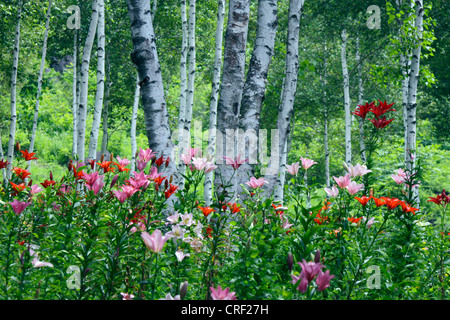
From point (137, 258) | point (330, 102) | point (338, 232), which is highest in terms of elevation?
point (330, 102)

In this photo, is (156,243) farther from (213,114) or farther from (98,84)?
(98,84)

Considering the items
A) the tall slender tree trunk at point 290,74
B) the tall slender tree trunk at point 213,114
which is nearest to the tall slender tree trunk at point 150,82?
the tall slender tree trunk at point 213,114

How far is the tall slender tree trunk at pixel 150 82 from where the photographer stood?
15.5ft

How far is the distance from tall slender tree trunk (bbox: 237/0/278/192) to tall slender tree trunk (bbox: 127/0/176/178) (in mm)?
885

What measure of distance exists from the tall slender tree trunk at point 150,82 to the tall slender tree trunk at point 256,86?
2.90ft

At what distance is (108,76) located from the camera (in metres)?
16.0

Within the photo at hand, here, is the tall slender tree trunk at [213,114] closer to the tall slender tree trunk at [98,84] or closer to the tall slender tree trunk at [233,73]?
the tall slender tree trunk at [233,73]

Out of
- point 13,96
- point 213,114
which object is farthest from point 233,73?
point 13,96

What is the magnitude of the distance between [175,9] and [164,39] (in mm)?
1321

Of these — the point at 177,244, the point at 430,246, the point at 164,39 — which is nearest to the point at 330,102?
the point at 164,39

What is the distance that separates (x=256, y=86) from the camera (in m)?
4.83

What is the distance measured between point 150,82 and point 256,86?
1.23 meters
